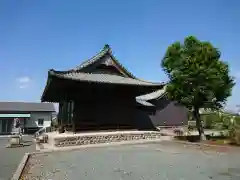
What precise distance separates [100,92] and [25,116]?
96.3 feet

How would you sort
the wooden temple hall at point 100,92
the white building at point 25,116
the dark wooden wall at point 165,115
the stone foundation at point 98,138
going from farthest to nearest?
the white building at point 25,116, the dark wooden wall at point 165,115, the wooden temple hall at point 100,92, the stone foundation at point 98,138

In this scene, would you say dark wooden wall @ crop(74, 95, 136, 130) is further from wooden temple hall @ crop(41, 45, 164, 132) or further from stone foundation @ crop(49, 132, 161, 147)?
stone foundation @ crop(49, 132, 161, 147)

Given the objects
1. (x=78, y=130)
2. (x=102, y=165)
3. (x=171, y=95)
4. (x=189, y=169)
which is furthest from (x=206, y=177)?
(x=171, y=95)

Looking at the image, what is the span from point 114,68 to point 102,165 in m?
12.3

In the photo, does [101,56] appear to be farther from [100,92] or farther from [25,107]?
[25,107]

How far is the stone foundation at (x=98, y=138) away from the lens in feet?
50.1

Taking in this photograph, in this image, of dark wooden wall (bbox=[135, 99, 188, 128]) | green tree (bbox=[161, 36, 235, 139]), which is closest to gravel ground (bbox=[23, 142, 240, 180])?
green tree (bbox=[161, 36, 235, 139])

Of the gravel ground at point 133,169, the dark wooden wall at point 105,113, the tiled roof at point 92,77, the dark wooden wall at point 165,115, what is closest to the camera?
the gravel ground at point 133,169

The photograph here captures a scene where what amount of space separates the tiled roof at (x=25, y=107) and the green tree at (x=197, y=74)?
109 feet

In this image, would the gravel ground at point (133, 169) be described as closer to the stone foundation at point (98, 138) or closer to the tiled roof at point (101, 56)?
the stone foundation at point (98, 138)

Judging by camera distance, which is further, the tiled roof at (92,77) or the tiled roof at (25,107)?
the tiled roof at (25,107)

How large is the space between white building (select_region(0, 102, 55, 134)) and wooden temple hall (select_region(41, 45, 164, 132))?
85.6ft

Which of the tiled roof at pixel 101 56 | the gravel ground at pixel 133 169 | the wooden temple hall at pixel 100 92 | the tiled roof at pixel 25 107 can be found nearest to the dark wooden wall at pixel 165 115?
the tiled roof at pixel 101 56

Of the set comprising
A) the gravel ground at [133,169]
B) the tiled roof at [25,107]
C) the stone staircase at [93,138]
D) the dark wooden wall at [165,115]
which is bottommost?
the gravel ground at [133,169]
